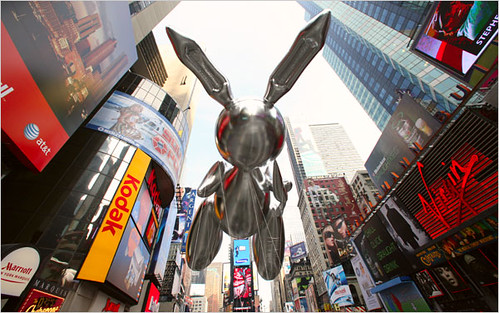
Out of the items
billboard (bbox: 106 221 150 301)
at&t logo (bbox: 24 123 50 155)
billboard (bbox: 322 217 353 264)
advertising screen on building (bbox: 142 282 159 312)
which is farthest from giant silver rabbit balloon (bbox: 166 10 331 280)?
billboard (bbox: 322 217 353 264)

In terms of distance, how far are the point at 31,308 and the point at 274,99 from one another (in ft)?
27.9

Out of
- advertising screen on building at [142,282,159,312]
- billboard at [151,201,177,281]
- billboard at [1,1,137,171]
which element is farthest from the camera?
billboard at [151,201,177,281]

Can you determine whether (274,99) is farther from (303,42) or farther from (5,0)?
(5,0)

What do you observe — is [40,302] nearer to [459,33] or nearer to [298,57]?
[298,57]

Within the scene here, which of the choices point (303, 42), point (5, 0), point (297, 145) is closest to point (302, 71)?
point (303, 42)

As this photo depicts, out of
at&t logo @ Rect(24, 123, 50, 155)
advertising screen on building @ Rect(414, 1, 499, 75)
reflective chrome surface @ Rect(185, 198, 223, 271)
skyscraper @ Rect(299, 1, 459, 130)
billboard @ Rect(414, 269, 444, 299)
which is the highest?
skyscraper @ Rect(299, 1, 459, 130)

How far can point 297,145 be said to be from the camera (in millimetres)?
81375

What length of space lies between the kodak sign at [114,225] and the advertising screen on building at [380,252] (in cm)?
1419

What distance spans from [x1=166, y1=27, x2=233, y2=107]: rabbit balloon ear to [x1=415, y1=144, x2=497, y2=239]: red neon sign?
9.73 m

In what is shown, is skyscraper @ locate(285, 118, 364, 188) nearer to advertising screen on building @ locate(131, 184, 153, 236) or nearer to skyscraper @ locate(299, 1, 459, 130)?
skyscraper @ locate(299, 1, 459, 130)

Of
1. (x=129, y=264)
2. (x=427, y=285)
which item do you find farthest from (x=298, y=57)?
(x=427, y=285)

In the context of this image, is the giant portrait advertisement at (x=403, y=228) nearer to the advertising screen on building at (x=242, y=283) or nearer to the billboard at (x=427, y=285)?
the billboard at (x=427, y=285)

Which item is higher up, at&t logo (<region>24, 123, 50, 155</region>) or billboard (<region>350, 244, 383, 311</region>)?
at&t logo (<region>24, 123, 50, 155</region>)

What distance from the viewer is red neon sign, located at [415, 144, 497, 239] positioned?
23.4 feet
